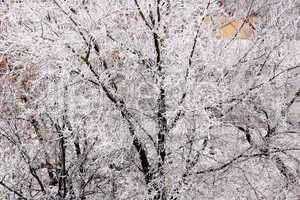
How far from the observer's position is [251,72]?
277 inches

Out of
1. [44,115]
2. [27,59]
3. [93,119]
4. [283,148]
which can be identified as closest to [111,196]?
[93,119]

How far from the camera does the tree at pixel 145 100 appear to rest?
5641 mm

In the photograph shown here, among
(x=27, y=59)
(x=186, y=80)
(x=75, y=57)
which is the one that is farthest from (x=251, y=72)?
(x=27, y=59)

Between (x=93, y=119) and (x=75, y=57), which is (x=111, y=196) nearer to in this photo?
(x=93, y=119)

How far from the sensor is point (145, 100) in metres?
6.27

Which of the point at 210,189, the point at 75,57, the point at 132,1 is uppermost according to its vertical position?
the point at 132,1

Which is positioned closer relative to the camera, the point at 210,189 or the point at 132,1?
the point at 132,1

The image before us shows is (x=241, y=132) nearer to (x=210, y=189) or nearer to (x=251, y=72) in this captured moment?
(x=251, y=72)

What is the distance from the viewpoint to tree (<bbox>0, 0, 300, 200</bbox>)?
564cm

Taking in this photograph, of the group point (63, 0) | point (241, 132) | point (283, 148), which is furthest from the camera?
point (241, 132)

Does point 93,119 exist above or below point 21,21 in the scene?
below

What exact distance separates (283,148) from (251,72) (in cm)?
124

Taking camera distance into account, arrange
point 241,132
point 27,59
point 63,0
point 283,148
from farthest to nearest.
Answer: point 241,132 < point 283,148 < point 27,59 < point 63,0

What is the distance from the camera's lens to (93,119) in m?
6.16
